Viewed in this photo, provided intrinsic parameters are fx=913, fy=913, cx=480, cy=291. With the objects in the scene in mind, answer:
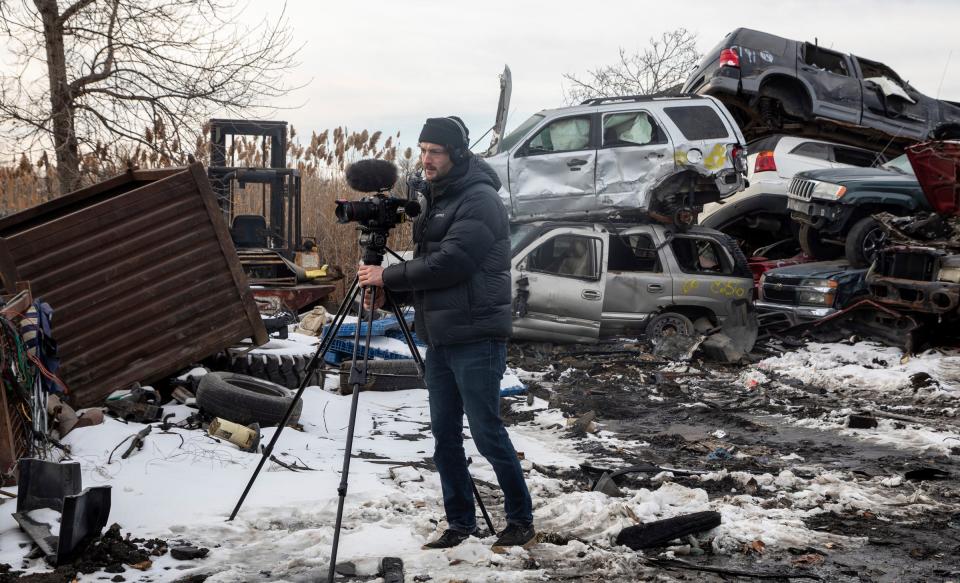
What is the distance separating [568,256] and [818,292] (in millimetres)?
3554

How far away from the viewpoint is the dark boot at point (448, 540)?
4496 mm

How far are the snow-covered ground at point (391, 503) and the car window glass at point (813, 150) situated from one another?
8129 mm

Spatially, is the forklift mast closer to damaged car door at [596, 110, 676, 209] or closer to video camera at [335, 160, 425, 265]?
damaged car door at [596, 110, 676, 209]

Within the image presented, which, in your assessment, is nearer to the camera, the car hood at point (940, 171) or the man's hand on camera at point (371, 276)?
the man's hand on camera at point (371, 276)

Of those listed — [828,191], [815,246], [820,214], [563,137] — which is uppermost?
[563,137]

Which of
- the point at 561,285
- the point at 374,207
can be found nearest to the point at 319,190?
the point at 561,285

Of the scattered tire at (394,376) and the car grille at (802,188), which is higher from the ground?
the car grille at (802,188)

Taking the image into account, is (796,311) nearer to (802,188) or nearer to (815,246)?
(815,246)

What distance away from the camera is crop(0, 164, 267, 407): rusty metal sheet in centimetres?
682

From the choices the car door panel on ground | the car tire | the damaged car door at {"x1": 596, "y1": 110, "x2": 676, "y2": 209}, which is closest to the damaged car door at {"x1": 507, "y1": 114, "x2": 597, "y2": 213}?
the damaged car door at {"x1": 596, "y1": 110, "x2": 676, "y2": 209}

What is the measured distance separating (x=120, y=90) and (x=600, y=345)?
9.18 m

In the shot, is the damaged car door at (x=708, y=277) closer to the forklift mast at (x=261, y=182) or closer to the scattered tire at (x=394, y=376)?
the scattered tire at (x=394, y=376)

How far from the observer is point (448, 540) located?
178 inches

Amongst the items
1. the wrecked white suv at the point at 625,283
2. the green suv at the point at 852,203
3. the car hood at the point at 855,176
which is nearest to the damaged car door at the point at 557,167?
the wrecked white suv at the point at 625,283
